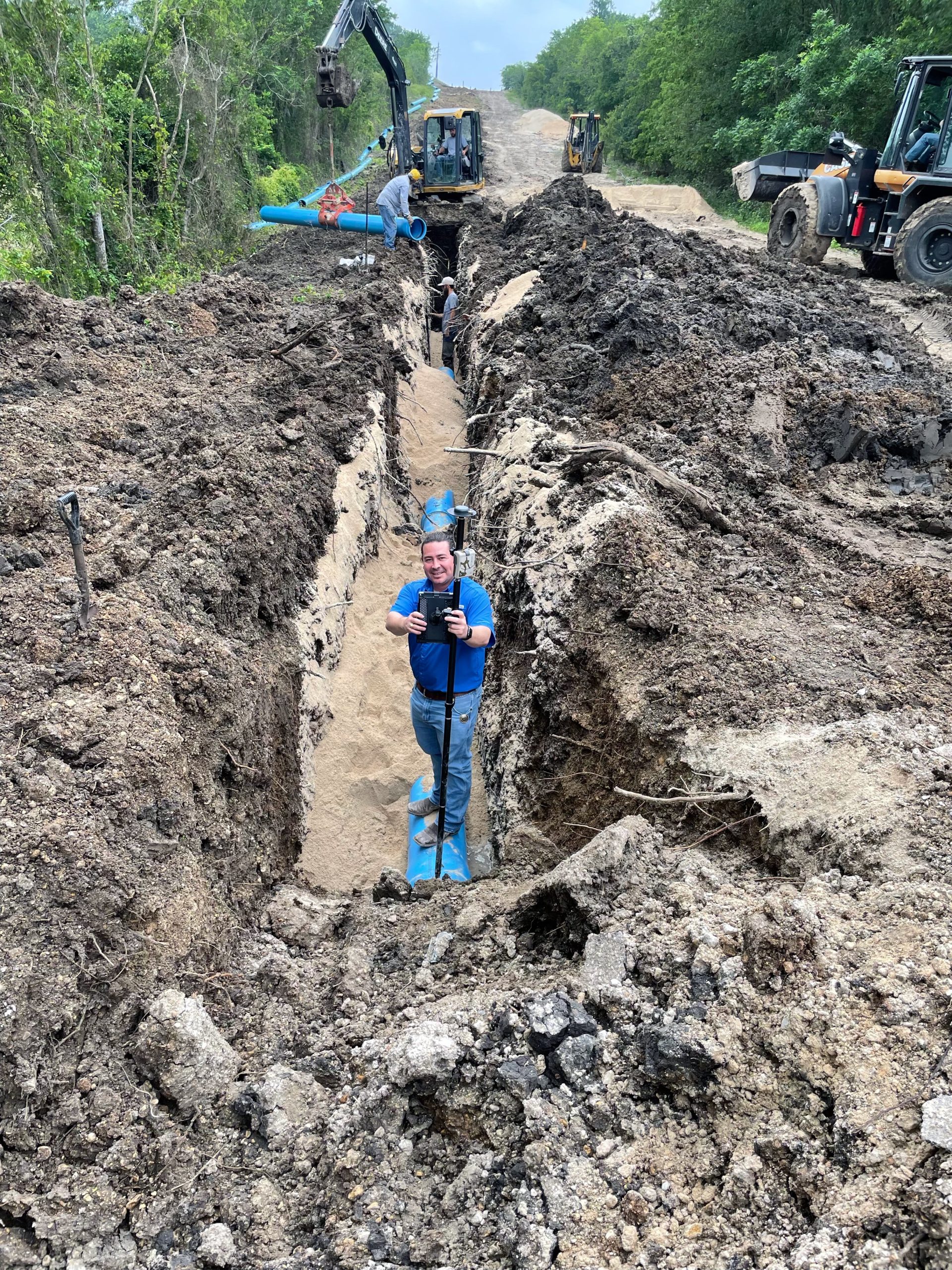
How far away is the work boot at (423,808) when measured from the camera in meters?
5.02

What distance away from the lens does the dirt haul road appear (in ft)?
7.04

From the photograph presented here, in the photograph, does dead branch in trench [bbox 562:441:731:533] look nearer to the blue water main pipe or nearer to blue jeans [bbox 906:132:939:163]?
the blue water main pipe

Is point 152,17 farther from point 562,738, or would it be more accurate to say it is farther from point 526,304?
point 562,738

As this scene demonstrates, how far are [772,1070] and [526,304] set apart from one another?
9760 mm

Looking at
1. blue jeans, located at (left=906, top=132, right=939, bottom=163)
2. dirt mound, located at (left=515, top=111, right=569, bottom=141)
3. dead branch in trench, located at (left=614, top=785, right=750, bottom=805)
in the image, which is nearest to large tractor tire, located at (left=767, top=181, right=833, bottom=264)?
blue jeans, located at (left=906, top=132, right=939, bottom=163)

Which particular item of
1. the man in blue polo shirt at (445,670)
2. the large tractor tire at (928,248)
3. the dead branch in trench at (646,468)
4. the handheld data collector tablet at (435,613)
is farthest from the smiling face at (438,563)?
the large tractor tire at (928,248)

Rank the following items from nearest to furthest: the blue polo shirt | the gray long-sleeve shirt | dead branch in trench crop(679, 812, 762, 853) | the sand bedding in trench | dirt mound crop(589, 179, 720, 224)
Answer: dead branch in trench crop(679, 812, 762, 853) → the blue polo shirt → the sand bedding in trench → the gray long-sleeve shirt → dirt mound crop(589, 179, 720, 224)

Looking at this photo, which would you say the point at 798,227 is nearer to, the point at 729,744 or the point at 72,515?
the point at 729,744

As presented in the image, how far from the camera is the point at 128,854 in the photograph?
9.94 feet

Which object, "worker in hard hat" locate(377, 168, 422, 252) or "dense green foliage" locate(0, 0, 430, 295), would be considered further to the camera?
"worker in hard hat" locate(377, 168, 422, 252)

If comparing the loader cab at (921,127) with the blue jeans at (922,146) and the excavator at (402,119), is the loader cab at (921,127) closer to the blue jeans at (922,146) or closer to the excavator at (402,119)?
the blue jeans at (922,146)

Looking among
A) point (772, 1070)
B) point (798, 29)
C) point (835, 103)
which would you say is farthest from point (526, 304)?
point (798, 29)

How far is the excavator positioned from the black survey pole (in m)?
9.15

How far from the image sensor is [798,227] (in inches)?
543
